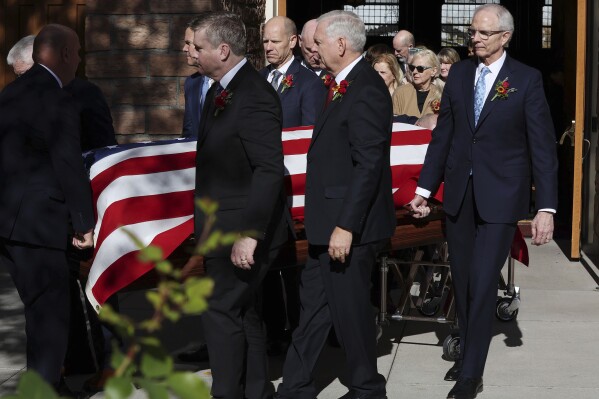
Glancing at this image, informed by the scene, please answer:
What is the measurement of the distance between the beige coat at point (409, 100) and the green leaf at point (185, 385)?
19.4 feet

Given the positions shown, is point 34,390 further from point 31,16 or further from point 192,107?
point 31,16

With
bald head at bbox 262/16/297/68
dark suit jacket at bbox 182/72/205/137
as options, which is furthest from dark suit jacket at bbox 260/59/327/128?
dark suit jacket at bbox 182/72/205/137

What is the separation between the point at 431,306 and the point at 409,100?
1.52 m

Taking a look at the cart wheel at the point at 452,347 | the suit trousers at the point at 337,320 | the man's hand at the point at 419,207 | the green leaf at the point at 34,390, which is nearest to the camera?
the green leaf at the point at 34,390

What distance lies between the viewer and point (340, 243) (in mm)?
4648

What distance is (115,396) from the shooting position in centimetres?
152

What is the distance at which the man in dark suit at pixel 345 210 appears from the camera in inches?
183

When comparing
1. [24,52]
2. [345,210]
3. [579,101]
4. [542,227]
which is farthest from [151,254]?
[579,101]

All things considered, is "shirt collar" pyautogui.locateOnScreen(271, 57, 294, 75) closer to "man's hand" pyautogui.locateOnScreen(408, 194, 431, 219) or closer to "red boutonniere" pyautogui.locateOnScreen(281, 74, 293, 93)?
"red boutonniere" pyautogui.locateOnScreen(281, 74, 293, 93)

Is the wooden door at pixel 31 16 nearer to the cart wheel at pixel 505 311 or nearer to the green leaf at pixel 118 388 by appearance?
the cart wheel at pixel 505 311

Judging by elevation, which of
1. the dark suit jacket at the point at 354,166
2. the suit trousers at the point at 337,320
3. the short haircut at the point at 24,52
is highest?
the short haircut at the point at 24,52

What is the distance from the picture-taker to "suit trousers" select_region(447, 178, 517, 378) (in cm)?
511

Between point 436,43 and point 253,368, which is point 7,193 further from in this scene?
point 436,43

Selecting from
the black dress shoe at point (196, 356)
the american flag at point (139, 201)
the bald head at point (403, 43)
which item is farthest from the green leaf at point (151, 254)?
the bald head at point (403, 43)
